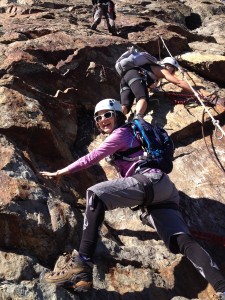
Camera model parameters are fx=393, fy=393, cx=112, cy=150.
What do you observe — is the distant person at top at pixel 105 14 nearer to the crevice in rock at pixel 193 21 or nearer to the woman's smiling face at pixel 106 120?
the crevice in rock at pixel 193 21

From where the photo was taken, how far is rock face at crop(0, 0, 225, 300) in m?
5.29

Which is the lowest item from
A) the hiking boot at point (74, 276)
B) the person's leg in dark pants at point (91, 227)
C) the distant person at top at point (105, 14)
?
the distant person at top at point (105, 14)

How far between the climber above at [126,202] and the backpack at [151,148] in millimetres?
24

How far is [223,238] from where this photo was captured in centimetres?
642

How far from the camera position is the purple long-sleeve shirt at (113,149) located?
18.3 feet

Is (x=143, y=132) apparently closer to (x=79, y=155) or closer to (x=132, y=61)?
(x=79, y=155)

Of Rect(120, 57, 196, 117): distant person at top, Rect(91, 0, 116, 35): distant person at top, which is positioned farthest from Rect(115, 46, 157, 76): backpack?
Rect(91, 0, 116, 35): distant person at top


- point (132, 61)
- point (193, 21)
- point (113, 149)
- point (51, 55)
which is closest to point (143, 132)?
point (113, 149)

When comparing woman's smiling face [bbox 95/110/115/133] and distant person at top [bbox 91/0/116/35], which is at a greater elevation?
woman's smiling face [bbox 95/110/115/133]

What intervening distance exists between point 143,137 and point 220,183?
2958mm

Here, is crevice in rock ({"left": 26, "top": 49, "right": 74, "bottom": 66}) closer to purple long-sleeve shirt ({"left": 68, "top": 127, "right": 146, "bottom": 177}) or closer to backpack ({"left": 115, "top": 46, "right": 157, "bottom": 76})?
backpack ({"left": 115, "top": 46, "right": 157, "bottom": 76})

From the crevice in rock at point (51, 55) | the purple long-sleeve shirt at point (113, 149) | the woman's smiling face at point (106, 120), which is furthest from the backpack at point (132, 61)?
the purple long-sleeve shirt at point (113, 149)

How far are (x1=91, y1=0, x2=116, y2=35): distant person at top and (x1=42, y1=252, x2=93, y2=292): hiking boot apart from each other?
10.6m

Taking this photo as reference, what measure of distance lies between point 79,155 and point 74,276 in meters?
4.02
